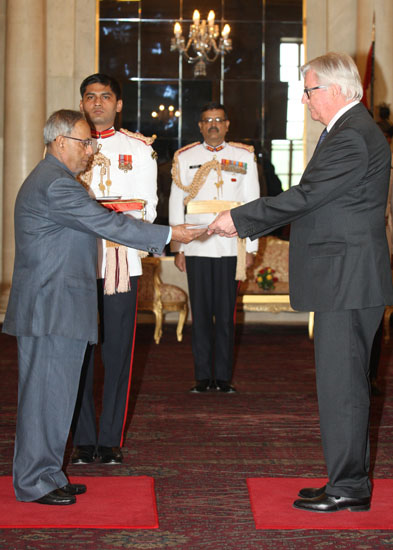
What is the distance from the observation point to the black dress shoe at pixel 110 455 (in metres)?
3.87

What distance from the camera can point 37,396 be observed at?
127 inches

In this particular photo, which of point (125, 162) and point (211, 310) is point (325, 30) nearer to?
Answer: point (211, 310)

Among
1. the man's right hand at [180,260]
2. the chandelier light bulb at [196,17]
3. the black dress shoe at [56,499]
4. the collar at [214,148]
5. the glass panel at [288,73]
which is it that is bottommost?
the black dress shoe at [56,499]

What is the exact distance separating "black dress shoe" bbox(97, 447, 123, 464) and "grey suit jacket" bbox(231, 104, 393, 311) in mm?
1330

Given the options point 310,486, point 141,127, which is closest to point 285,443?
point 310,486

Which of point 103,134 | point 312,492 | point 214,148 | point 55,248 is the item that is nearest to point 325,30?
point 214,148

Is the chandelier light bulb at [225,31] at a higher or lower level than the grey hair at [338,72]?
higher

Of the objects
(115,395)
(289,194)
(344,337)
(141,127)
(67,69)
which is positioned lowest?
(115,395)

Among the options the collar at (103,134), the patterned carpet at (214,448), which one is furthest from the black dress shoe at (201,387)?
the collar at (103,134)

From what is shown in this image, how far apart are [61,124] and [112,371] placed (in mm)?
1301

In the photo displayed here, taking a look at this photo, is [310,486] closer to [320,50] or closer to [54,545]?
[54,545]

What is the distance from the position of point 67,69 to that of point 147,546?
8226 millimetres

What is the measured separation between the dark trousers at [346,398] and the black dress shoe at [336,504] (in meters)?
0.02

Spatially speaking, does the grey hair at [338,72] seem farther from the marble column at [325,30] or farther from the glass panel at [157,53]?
the glass panel at [157,53]
